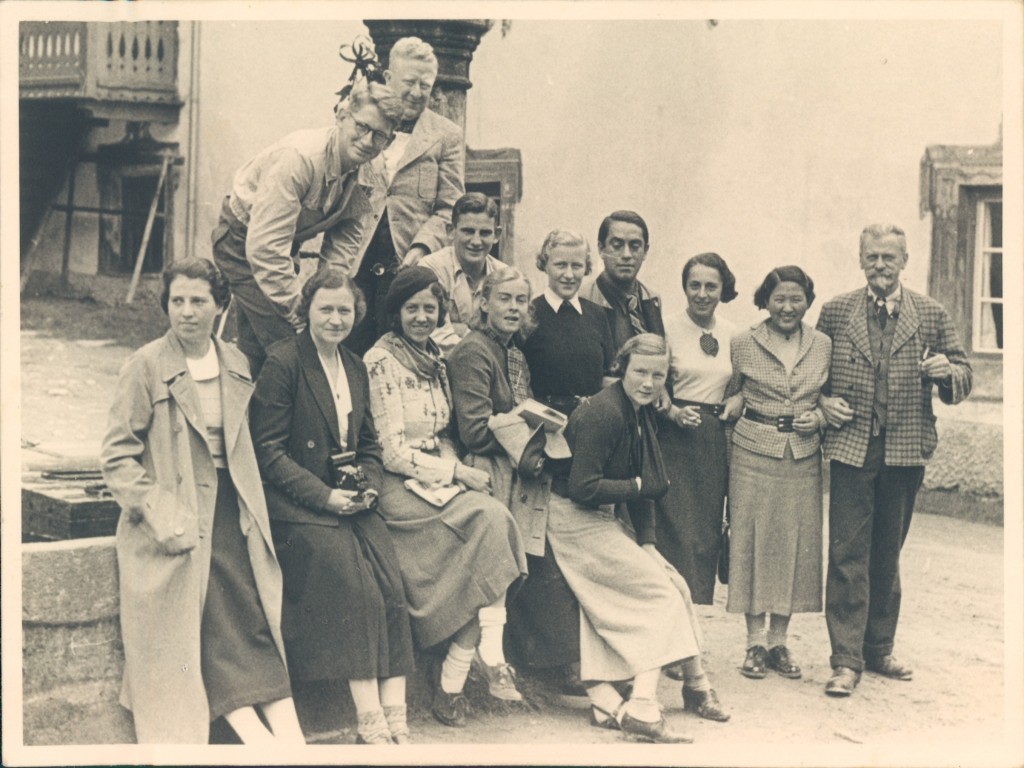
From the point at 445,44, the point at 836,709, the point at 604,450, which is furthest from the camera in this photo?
the point at 445,44

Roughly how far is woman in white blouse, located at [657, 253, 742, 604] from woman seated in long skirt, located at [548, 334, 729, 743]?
1.64 feet

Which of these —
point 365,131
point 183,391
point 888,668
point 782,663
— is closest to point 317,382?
point 183,391

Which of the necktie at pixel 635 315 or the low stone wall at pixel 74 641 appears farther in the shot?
the necktie at pixel 635 315

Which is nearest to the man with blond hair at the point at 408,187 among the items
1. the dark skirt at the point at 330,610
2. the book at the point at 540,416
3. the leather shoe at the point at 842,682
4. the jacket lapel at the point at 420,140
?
the jacket lapel at the point at 420,140

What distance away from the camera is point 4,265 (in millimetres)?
5777

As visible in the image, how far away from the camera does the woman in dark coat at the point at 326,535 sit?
534 centimetres

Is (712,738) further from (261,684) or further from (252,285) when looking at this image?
(252,285)

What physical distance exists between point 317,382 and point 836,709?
8.20 ft

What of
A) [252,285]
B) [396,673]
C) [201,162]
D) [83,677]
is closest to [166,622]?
[83,677]

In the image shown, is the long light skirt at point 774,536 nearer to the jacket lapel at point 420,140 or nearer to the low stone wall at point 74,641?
Answer: the jacket lapel at point 420,140

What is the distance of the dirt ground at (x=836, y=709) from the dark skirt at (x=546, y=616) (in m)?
0.24

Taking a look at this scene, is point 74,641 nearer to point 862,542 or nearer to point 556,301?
point 556,301

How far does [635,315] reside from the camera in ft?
20.9

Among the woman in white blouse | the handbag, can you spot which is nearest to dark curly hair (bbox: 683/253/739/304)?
the woman in white blouse
